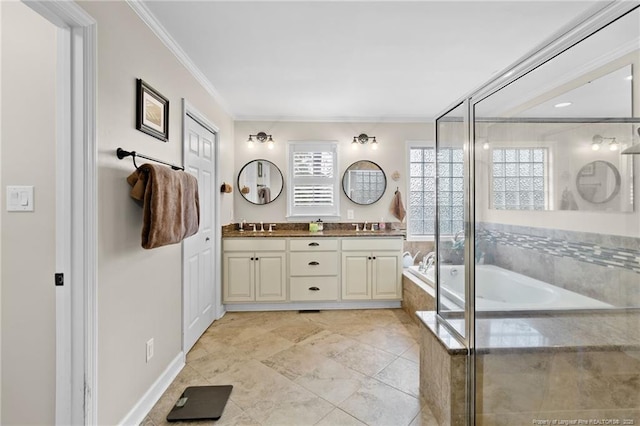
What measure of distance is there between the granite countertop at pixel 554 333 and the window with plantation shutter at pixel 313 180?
2.28m

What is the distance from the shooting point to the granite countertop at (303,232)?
10.4 feet

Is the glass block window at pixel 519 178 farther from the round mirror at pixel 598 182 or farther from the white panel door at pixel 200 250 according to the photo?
the white panel door at pixel 200 250

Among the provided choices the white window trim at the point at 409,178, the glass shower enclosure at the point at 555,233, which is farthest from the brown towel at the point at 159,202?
the white window trim at the point at 409,178

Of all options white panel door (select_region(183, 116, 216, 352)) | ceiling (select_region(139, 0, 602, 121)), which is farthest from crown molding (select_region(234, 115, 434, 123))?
white panel door (select_region(183, 116, 216, 352))

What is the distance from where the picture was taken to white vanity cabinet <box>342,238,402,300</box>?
3.21m

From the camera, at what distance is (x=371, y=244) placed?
3229 millimetres

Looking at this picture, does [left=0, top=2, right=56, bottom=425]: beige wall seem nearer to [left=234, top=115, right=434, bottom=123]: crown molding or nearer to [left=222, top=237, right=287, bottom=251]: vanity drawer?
[left=222, top=237, right=287, bottom=251]: vanity drawer

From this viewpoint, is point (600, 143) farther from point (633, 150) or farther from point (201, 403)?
point (201, 403)

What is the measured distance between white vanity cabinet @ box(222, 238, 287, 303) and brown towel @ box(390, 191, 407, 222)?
1505 millimetres

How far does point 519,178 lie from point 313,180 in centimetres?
253

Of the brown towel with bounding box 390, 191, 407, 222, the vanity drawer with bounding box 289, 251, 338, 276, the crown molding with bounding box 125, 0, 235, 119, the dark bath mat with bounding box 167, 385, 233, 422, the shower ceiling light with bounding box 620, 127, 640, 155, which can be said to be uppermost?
the crown molding with bounding box 125, 0, 235, 119

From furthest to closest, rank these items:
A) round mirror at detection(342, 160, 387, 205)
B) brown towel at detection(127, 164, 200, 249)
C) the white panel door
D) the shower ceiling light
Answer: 1. round mirror at detection(342, 160, 387, 205)
2. the white panel door
3. brown towel at detection(127, 164, 200, 249)
4. the shower ceiling light

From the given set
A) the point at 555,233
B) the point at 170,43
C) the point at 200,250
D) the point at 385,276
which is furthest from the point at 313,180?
the point at 555,233

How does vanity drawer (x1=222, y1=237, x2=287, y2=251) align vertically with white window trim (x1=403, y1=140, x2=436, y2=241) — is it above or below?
below
